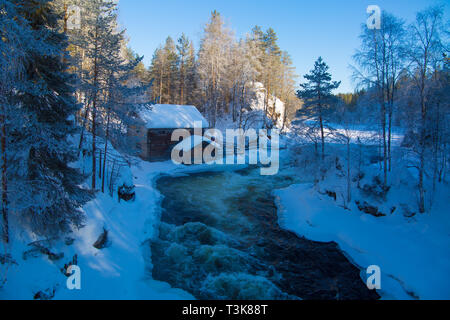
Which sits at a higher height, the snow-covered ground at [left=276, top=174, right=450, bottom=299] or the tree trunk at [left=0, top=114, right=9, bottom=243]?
the tree trunk at [left=0, top=114, right=9, bottom=243]

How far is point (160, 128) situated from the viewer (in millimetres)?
24500

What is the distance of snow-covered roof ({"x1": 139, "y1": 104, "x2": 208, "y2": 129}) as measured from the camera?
24.3m

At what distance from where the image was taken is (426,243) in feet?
31.5

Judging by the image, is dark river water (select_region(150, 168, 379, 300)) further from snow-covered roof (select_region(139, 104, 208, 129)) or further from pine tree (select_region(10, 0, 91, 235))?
snow-covered roof (select_region(139, 104, 208, 129))

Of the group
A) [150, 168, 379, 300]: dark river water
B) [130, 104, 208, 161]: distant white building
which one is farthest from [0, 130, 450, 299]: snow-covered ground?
[130, 104, 208, 161]: distant white building

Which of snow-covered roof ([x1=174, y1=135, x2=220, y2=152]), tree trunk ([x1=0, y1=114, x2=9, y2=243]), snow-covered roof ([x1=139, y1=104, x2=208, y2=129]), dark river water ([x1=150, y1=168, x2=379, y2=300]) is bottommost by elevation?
dark river water ([x1=150, y1=168, x2=379, y2=300])

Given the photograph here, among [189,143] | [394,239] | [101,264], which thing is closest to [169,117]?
[189,143]

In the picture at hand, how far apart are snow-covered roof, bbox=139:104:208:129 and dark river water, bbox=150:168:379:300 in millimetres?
11104

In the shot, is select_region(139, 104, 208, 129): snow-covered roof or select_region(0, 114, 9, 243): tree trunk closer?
select_region(0, 114, 9, 243): tree trunk

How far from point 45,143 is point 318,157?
14850 mm

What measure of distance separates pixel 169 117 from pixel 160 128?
2.16m

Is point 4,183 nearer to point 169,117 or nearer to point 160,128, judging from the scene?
point 160,128
